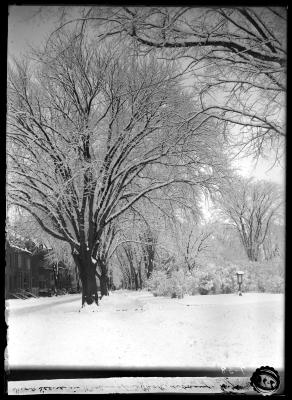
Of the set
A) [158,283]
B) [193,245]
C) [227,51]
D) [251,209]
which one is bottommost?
[158,283]

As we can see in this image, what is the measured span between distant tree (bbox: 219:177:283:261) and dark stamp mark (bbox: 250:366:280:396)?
1.36m

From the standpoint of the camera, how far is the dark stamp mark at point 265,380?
131 inches

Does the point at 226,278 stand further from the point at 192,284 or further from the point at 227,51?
the point at 227,51

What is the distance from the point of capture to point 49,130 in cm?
609

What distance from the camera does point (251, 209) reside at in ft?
16.1

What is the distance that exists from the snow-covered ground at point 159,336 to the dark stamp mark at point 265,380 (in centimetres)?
27

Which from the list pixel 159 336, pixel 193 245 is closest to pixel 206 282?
pixel 193 245

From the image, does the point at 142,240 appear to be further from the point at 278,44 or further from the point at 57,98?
the point at 278,44

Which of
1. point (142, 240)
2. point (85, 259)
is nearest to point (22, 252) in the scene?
point (85, 259)

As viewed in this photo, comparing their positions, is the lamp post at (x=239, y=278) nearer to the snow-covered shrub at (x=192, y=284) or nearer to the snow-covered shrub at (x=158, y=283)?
the snow-covered shrub at (x=192, y=284)

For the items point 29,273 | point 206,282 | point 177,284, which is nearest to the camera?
point 206,282

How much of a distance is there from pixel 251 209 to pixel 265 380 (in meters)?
2.10

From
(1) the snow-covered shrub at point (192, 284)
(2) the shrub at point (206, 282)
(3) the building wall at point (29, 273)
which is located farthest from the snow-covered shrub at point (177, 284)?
(3) the building wall at point (29, 273)

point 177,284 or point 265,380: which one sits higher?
point 177,284
